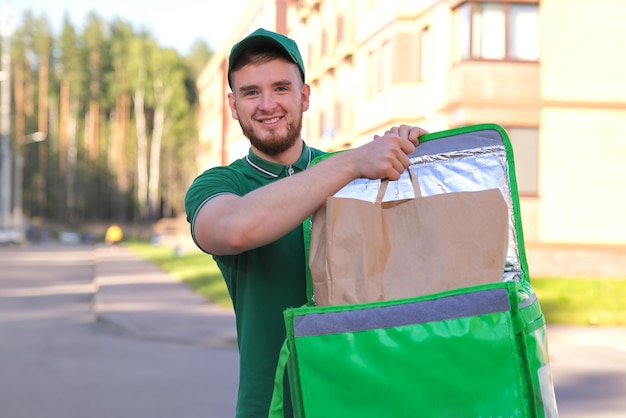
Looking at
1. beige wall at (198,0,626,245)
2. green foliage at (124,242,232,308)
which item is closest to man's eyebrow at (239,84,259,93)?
green foliage at (124,242,232,308)

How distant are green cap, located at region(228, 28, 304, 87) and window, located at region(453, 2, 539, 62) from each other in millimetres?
23667

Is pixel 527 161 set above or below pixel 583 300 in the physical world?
above

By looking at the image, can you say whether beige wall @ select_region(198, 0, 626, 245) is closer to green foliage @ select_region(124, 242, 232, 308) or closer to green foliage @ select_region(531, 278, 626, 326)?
green foliage @ select_region(531, 278, 626, 326)

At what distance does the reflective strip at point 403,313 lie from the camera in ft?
6.32

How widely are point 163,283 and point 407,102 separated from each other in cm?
898

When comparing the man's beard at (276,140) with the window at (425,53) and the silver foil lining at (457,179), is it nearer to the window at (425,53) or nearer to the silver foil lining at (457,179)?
the silver foil lining at (457,179)

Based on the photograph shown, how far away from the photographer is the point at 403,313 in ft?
6.37

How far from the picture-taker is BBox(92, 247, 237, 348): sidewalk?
14884mm

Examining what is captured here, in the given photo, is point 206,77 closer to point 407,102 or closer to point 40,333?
point 407,102

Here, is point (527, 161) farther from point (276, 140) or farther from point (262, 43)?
point (262, 43)

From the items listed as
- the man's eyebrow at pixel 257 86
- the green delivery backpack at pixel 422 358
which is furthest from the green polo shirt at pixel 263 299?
the green delivery backpack at pixel 422 358

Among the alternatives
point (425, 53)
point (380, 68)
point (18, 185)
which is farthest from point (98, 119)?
point (425, 53)

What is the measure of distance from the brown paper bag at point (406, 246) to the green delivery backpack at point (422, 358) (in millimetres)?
115

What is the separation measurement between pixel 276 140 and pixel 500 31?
941 inches
